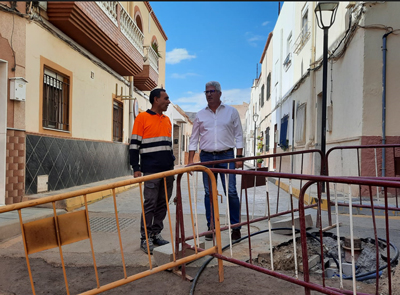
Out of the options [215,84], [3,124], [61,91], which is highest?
[61,91]

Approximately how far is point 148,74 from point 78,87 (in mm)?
5497

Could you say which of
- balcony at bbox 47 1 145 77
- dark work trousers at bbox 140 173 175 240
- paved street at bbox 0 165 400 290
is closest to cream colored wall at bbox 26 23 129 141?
balcony at bbox 47 1 145 77

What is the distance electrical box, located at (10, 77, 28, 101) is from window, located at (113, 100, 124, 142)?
20.1 ft

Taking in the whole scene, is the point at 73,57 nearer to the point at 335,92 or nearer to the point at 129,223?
the point at 129,223

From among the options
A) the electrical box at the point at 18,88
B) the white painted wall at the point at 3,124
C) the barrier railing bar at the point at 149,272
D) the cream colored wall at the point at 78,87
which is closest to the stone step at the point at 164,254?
the barrier railing bar at the point at 149,272

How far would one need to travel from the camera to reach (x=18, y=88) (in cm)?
583

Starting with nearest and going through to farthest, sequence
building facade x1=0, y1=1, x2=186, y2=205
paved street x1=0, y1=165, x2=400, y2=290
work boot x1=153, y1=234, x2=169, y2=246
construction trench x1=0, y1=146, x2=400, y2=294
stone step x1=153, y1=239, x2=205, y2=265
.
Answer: construction trench x1=0, y1=146, x2=400, y2=294, stone step x1=153, y1=239, x2=205, y2=265, paved street x1=0, y1=165, x2=400, y2=290, work boot x1=153, y1=234, x2=169, y2=246, building facade x1=0, y1=1, x2=186, y2=205

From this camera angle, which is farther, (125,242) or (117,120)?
(117,120)

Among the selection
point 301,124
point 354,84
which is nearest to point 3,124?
point 354,84

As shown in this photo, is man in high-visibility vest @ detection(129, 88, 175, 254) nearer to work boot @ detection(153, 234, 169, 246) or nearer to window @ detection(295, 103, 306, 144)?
work boot @ detection(153, 234, 169, 246)

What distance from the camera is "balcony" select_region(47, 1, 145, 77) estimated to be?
22.8ft

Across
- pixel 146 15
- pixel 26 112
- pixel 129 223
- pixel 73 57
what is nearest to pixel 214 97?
pixel 129 223

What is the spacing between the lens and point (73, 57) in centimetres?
822

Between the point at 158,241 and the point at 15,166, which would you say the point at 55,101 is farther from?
the point at 158,241
